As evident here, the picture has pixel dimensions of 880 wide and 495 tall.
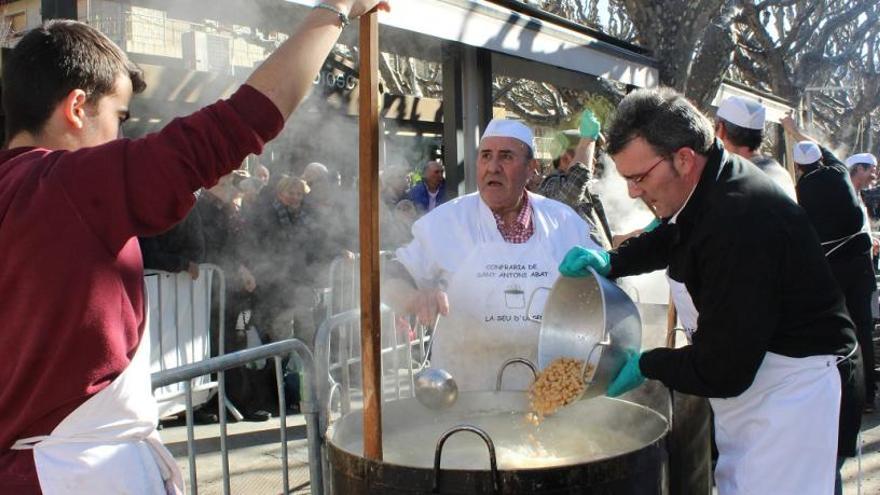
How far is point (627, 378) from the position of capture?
2.45 m

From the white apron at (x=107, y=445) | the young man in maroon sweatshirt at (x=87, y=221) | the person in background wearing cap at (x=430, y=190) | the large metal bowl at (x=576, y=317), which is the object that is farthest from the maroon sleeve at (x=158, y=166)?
the person in background wearing cap at (x=430, y=190)

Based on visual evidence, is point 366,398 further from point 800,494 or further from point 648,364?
point 800,494

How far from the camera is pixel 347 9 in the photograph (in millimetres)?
1614

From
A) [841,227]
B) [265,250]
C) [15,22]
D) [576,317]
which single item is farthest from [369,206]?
[15,22]

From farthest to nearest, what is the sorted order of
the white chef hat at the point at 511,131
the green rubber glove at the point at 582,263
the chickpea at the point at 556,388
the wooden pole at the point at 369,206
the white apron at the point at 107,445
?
the white chef hat at the point at 511,131 → the green rubber glove at the point at 582,263 → the chickpea at the point at 556,388 → the wooden pole at the point at 369,206 → the white apron at the point at 107,445

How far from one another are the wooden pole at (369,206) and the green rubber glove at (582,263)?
102 cm

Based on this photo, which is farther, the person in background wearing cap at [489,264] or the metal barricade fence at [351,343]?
the metal barricade fence at [351,343]

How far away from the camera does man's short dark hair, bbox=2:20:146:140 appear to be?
152cm

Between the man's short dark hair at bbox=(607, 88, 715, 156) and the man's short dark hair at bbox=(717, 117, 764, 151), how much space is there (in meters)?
1.76

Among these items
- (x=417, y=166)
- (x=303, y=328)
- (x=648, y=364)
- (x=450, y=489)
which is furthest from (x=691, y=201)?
(x=417, y=166)

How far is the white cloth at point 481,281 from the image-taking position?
3186mm

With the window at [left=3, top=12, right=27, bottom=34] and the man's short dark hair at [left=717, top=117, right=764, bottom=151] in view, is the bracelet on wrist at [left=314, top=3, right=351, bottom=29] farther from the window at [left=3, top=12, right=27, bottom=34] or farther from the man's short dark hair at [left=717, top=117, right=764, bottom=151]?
the window at [left=3, top=12, right=27, bottom=34]

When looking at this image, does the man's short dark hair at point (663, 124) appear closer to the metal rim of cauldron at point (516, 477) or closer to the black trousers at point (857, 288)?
the metal rim of cauldron at point (516, 477)

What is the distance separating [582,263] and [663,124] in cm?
61
